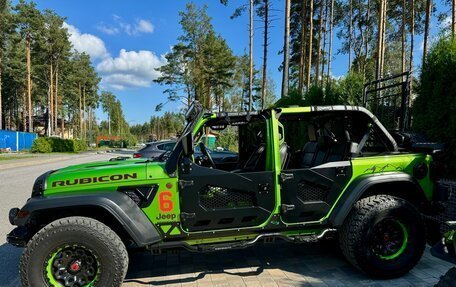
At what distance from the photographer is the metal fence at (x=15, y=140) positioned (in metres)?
35.7

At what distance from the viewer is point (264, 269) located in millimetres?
4336

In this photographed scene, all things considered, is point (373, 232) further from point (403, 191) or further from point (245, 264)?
point (245, 264)

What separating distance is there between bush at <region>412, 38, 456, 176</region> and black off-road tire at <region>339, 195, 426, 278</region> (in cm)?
215

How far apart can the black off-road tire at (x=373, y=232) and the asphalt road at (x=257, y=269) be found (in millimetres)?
147

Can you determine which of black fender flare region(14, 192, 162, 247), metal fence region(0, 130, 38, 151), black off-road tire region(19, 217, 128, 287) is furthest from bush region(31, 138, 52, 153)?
black off-road tire region(19, 217, 128, 287)

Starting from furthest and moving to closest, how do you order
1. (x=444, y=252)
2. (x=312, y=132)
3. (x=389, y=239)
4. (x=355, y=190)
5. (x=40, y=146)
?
(x=40, y=146)
(x=312, y=132)
(x=389, y=239)
(x=355, y=190)
(x=444, y=252)

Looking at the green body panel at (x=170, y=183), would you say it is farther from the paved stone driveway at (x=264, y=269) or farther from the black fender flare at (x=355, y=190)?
the paved stone driveway at (x=264, y=269)

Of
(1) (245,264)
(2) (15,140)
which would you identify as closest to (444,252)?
(1) (245,264)

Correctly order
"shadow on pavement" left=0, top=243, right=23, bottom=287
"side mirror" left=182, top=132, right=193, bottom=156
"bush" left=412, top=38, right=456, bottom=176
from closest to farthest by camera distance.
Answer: "side mirror" left=182, top=132, right=193, bottom=156 < "shadow on pavement" left=0, top=243, right=23, bottom=287 < "bush" left=412, top=38, right=456, bottom=176

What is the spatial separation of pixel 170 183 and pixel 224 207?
64cm

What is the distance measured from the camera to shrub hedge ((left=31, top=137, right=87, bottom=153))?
116 ft

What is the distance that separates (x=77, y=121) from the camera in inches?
3201

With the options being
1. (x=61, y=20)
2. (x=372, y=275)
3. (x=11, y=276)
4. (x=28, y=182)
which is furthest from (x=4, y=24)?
(x=372, y=275)

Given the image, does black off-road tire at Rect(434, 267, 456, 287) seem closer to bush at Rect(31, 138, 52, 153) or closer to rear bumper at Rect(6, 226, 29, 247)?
rear bumper at Rect(6, 226, 29, 247)
